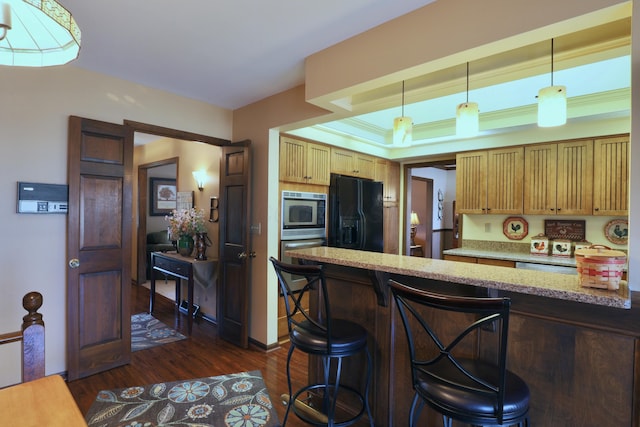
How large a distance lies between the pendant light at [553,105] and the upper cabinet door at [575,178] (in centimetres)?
243

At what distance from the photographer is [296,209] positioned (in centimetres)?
363

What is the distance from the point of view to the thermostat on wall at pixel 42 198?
7.91 ft

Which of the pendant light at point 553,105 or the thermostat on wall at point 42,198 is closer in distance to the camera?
the pendant light at point 553,105

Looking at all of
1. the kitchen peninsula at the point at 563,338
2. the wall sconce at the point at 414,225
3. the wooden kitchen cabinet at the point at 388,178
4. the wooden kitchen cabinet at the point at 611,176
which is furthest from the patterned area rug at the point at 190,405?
the wall sconce at the point at 414,225

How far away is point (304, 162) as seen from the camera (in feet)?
12.2

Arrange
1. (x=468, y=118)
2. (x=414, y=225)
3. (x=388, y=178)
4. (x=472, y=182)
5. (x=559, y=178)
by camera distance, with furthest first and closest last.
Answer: (x=414, y=225) < (x=388, y=178) < (x=472, y=182) < (x=559, y=178) < (x=468, y=118)

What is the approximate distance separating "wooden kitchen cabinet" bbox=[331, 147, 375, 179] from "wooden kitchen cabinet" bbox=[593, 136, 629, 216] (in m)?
2.53

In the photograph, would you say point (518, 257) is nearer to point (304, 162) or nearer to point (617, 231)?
point (617, 231)

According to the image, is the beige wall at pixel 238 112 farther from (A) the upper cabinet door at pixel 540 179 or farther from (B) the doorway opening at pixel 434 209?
(B) the doorway opening at pixel 434 209

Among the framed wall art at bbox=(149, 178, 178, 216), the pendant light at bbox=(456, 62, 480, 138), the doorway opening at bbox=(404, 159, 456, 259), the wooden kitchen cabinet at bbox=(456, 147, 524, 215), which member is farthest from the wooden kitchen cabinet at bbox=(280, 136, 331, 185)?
the framed wall art at bbox=(149, 178, 178, 216)

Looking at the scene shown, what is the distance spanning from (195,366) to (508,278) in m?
2.70

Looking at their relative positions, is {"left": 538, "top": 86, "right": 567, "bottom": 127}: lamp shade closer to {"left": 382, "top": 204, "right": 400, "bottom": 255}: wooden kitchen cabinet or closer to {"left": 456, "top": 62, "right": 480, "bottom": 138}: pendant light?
{"left": 456, "top": 62, "right": 480, "bottom": 138}: pendant light

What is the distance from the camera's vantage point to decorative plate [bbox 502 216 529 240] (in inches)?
159

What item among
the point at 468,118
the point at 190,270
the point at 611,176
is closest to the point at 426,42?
the point at 468,118
